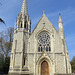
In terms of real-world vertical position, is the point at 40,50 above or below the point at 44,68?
above

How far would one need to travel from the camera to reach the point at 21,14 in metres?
23.0

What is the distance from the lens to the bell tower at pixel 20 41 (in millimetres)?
18562

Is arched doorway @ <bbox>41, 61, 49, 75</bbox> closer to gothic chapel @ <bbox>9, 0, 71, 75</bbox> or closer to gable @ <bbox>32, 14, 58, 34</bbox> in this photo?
gothic chapel @ <bbox>9, 0, 71, 75</bbox>

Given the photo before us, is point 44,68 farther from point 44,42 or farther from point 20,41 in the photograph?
point 20,41

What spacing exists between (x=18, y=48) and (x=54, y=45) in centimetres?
735

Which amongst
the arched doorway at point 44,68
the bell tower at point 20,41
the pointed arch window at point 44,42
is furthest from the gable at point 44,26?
the arched doorway at point 44,68

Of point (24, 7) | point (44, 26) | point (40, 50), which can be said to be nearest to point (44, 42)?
point (40, 50)

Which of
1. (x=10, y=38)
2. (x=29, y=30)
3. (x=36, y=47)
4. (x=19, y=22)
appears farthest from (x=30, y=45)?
(x=10, y=38)

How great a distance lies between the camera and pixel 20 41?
66.4 ft

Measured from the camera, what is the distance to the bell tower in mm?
18562

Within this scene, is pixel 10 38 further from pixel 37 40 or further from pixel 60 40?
Result: pixel 60 40

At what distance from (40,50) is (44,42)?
75.9 inches

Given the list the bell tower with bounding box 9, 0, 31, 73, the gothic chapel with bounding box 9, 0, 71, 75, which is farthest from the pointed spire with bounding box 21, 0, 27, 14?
the gothic chapel with bounding box 9, 0, 71, 75

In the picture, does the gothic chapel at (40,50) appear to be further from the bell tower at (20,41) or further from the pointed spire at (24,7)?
the pointed spire at (24,7)
